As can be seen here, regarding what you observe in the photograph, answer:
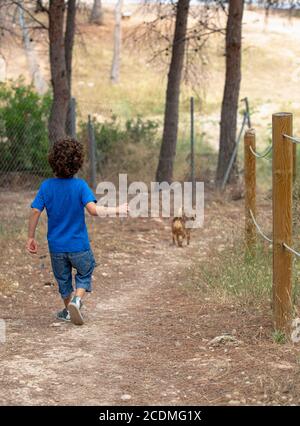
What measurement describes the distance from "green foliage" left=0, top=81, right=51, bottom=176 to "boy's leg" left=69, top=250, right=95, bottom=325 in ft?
27.6

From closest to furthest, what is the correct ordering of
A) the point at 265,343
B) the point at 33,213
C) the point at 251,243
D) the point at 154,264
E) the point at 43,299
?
the point at 265,343 < the point at 33,213 < the point at 43,299 < the point at 251,243 < the point at 154,264

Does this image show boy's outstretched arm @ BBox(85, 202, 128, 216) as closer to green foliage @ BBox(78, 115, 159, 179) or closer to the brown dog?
the brown dog

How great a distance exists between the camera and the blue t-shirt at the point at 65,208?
6.34 m

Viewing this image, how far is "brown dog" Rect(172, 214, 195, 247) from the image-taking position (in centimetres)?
1031

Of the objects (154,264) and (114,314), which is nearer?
(114,314)

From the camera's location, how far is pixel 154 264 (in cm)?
965

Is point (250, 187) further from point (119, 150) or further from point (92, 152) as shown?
point (119, 150)

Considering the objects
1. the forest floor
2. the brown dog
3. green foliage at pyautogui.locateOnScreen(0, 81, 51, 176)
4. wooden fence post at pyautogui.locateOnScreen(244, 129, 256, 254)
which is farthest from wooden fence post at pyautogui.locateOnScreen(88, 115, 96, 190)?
wooden fence post at pyautogui.locateOnScreen(244, 129, 256, 254)

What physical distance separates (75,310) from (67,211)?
797mm

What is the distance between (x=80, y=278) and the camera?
6.60 meters

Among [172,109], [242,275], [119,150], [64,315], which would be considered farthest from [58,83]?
[64,315]

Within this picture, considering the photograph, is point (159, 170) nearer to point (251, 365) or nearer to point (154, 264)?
point (154, 264)
